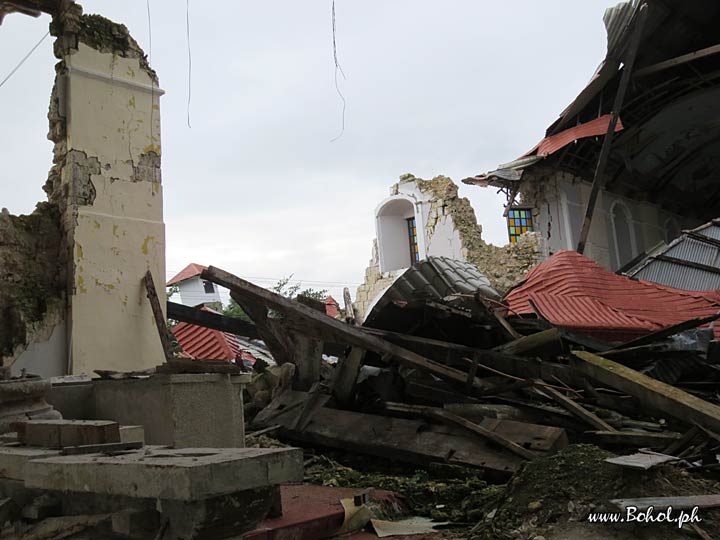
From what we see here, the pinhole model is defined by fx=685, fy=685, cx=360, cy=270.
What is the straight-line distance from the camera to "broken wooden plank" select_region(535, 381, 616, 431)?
17.8 feet

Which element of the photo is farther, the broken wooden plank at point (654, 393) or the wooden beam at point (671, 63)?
the wooden beam at point (671, 63)

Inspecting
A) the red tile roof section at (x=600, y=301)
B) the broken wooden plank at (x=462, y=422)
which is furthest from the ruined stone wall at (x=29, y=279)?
the red tile roof section at (x=600, y=301)

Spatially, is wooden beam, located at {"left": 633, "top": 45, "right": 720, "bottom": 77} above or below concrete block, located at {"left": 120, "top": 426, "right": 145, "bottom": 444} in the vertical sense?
above

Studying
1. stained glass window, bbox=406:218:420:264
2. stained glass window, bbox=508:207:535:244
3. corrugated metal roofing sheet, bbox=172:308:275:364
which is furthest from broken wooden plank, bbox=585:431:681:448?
stained glass window, bbox=406:218:420:264

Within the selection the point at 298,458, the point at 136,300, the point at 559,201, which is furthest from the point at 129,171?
the point at 559,201

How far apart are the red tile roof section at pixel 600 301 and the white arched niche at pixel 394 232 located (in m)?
11.4

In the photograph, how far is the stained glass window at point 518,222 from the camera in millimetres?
19453

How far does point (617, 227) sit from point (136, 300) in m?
15.9

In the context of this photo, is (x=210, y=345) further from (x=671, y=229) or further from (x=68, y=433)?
(x=671, y=229)

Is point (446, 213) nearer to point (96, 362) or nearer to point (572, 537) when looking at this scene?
point (96, 362)

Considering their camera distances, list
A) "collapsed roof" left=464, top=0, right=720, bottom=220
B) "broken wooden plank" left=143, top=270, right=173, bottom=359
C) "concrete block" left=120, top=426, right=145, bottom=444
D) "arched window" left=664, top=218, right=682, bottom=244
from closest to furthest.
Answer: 1. "concrete block" left=120, top=426, right=145, bottom=444
2. "broken wooden plank" left=143, top=270, right=173, bottom=359
3. "collapsed roof" left=464, top=0, right=720, bottom=220
4. "arched window" left=664, top=218, right=682, bottom=244

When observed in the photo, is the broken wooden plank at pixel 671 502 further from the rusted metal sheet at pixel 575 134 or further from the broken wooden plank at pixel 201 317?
the rusted metal sheet at pixel 575 134

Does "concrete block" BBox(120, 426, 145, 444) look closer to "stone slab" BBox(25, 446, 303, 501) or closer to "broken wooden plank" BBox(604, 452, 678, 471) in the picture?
"stone slab" BBox(25, 446, 303, 501)

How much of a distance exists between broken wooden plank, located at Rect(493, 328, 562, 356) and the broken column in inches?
183
